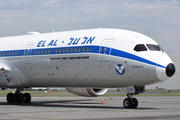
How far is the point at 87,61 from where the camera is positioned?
22.6 meters

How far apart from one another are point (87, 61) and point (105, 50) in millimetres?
1586

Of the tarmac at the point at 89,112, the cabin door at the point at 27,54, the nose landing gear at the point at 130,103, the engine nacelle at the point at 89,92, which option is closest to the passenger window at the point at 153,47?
the nose landing gear at the point at 130,103

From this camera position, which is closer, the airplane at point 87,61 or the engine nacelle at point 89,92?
the airplane at point 87,61

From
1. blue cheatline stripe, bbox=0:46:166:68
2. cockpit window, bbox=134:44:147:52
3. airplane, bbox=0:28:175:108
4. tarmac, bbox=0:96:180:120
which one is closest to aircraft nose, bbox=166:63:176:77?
airplane, bbox=0:28:175:108

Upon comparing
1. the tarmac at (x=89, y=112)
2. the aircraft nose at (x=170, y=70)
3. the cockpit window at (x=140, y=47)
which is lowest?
the tarmac at (x=89, y=112)

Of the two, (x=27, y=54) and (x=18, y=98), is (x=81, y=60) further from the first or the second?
(x=18, y=98)

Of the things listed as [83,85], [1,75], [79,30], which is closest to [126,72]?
[83,85]

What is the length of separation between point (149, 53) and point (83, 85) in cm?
573

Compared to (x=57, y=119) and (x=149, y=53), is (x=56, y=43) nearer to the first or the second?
(x=149, y=53)

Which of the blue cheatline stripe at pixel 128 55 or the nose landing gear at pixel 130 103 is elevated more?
the blue cheatline stripe at pixel 128 55

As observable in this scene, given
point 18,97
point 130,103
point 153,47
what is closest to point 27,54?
point 18,97

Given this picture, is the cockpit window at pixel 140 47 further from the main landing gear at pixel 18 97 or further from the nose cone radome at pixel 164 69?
the main landing gear at pixel 18 97

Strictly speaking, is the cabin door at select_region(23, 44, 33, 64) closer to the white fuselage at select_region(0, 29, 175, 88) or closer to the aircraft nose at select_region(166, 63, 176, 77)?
the white fuselage at select_region(0, 29, 175, 88)

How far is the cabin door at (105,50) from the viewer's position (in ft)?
71.7
